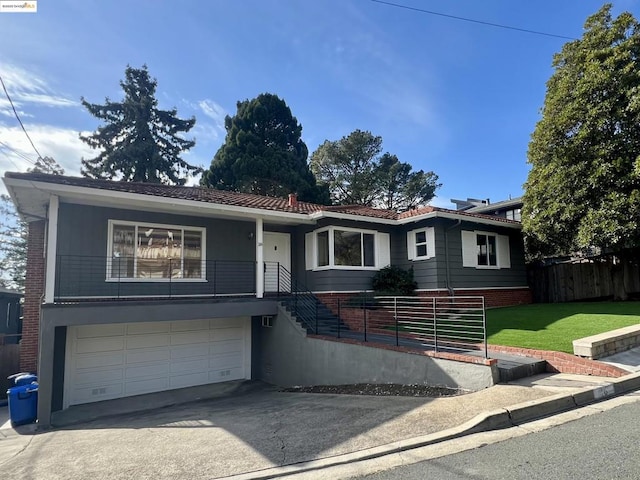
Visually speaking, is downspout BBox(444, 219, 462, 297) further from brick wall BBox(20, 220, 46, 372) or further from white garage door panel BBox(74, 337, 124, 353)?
brick wall BBox(20, 220, 46, 372)

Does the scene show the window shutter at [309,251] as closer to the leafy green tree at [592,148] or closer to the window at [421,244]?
the window at [421,244]

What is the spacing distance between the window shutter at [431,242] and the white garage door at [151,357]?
22.2 ft

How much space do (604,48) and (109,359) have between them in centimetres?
1928

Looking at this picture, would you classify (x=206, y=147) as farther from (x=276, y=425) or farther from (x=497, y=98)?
(x=276, y=425)

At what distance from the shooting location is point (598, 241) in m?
13.4

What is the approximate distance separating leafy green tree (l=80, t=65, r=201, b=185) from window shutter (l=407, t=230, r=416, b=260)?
21.2m

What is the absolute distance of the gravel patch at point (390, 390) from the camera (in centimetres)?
678

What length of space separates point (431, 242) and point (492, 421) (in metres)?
9.68

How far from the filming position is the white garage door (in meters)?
10.4

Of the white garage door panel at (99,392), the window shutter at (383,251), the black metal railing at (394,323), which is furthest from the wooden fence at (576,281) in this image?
the white garage door panel at (99,392)

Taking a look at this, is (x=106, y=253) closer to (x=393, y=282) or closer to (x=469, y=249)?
(x=393, y=282)

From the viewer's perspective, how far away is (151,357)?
1130 centimetres

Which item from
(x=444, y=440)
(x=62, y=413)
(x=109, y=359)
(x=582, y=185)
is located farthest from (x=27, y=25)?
(x=582, y=185)

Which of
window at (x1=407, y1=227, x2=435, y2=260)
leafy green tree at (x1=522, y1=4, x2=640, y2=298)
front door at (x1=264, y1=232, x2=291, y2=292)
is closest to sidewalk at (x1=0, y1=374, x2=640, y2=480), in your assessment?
front door at (x1=264, y1=232, x2=291, y2=292)
